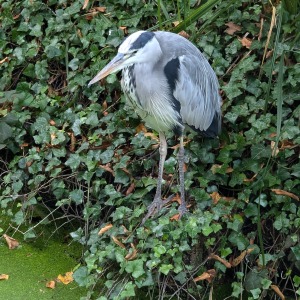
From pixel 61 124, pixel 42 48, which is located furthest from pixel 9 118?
pixel 42 48

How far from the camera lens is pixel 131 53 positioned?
8.64 feet

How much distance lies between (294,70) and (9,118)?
1290mm

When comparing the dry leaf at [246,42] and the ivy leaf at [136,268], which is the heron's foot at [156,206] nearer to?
the ivy leaf at [136,268]

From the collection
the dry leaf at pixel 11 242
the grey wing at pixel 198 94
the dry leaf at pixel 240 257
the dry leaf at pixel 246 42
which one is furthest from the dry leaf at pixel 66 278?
the dry leaf at pixel 246 42

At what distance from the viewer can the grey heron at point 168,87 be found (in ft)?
8.96

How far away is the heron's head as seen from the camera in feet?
8.55

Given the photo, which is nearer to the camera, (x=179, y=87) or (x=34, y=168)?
(x=179, y=87)

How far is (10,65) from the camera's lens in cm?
361

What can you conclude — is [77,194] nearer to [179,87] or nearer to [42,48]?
[179,87]

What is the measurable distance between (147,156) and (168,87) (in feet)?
1.43

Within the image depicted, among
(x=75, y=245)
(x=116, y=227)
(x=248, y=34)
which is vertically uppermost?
(x=248, y=34)

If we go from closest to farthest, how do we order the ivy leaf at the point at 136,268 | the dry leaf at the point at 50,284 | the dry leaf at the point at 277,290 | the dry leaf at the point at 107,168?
the ivy leaf at the point at 136,268
the dry leaf at the point at 277,290
the dry leaf at the point at 50,284
the dry leaf at the point at 107,168

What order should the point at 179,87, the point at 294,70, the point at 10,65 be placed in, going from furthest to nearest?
the point at 10,65
the point at 294,70
the point at 179,87

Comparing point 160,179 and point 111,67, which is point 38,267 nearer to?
point 160,179
